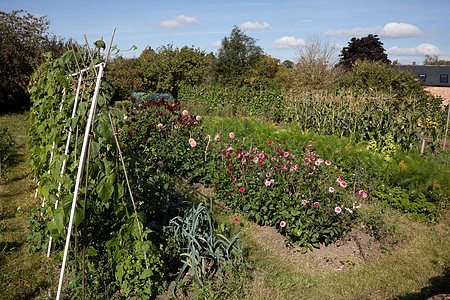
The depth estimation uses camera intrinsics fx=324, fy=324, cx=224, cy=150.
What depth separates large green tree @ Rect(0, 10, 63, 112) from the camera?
11.2 meters

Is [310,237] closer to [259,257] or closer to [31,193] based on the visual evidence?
[259,257]

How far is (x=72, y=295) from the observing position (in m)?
2.71

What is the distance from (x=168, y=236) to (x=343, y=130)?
5669mm

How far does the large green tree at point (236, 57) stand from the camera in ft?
64.1

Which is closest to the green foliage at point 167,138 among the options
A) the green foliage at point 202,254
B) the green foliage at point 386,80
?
the green foliage at point 202,254

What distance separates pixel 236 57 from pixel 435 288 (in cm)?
1793

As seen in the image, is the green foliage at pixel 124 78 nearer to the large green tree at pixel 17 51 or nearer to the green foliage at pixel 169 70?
the green foliage at pixel 169 70

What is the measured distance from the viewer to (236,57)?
19.6 meters

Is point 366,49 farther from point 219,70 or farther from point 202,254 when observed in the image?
point 202,254

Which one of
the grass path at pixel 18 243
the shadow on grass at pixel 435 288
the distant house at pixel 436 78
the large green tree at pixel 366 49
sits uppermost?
the large green tree at pixel 366 49

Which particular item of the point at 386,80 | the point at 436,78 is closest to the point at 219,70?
the point at 386,80

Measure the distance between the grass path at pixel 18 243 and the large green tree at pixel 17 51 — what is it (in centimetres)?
666

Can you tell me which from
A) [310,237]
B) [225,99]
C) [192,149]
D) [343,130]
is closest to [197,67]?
[225,99]

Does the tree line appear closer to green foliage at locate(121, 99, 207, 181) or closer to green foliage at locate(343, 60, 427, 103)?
green foliage at locate(343, 60, 427, 103)
